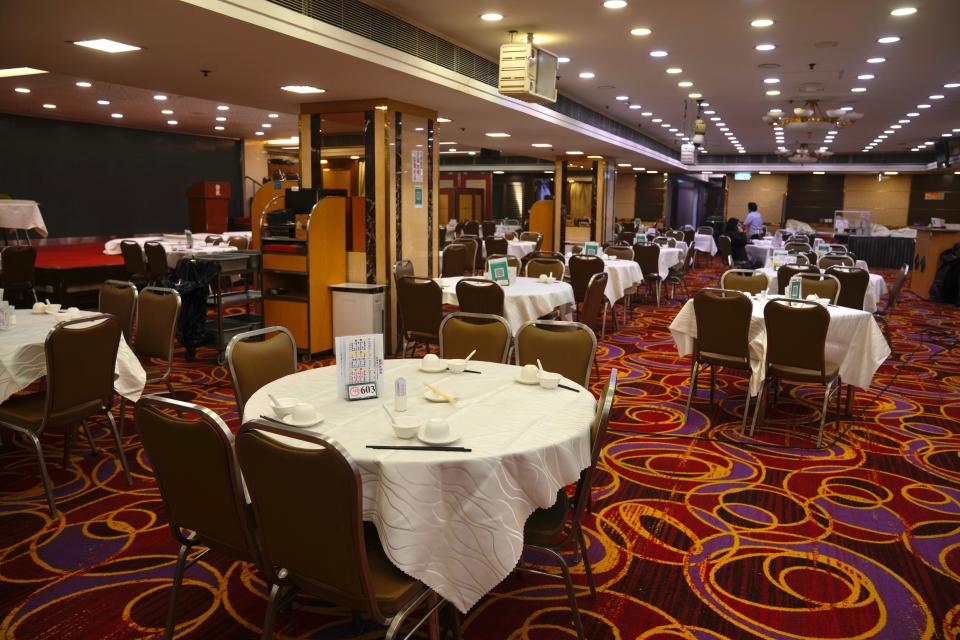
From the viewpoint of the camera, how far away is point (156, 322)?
187 inches

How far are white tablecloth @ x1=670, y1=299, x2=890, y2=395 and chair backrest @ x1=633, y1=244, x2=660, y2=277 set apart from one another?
5487mm

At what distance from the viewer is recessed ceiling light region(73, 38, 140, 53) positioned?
5.05 m

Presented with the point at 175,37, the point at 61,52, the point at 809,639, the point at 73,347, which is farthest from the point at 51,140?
the point at 809,639

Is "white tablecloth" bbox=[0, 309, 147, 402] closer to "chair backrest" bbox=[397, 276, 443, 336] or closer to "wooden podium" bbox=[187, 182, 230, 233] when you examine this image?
"chair backrest" bbox=[397, 276, 443, 336]

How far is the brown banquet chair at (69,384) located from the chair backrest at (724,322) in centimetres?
367

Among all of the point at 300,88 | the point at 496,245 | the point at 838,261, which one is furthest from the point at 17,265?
the point at 838,261

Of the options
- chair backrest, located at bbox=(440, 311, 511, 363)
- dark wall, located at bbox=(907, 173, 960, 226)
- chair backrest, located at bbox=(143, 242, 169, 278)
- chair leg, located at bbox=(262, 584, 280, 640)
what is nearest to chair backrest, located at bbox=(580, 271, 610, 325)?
chair backrest, located at bbox=(440, 311, 511, 363)

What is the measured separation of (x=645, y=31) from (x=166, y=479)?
19.3 ft

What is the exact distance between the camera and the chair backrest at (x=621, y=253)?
34.6 feet

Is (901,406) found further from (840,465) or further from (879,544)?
(879,544)

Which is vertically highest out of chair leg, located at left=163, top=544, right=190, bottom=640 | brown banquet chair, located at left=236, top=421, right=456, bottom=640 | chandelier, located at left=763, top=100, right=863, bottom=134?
chandelier, located at left=763, top=100, right=863, bottom=134

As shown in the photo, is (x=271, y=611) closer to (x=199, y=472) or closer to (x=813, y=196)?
(x=199, y=472)

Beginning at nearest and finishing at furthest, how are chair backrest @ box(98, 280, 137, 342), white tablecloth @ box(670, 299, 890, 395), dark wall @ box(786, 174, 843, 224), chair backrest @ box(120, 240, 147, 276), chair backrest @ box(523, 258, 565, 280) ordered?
chair backrest @ box(98, 280, 137, 342), white tablecloth @ box(670, 299, 890, 395), chair backrest @ box(523, 258, 565, 280), chair backrest @ box(120, 240, 147, 276), dark wall @ box(786, 174, 843, 224)

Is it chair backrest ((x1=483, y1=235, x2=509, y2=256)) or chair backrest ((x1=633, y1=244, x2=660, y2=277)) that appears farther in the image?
chair backrest ((x1=483, y1=235, x2=509, y2=256))
